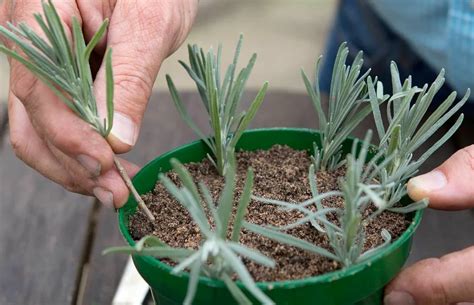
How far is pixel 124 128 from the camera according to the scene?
600 mm

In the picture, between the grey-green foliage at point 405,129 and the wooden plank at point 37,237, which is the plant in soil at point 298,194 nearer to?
the grey-green foliage at point 405,129

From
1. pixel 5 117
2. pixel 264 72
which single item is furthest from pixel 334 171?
pixel 264 72

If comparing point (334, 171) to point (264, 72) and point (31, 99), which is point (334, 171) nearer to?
point (31, 99)

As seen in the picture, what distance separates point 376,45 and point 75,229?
0.74 m

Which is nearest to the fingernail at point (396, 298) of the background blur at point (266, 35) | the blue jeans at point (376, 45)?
the blue jeans at point (376, 45)

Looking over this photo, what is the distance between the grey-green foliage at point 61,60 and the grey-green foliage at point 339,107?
0.18 meters

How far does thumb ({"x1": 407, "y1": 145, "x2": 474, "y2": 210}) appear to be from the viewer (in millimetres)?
559

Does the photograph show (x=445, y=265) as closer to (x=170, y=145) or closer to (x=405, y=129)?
(x=405, y=129)

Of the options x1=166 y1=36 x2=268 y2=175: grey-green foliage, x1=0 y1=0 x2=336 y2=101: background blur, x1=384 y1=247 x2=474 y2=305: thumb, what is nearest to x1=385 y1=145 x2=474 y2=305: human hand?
x1=384 y1=247 x2=474 y2=305: thumb

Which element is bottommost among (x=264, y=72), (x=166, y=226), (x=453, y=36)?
(x=264, y=72)

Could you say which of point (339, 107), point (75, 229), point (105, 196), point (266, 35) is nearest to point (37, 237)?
point (75, 229)

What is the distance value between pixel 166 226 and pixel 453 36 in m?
0.66

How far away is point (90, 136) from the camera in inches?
22.7

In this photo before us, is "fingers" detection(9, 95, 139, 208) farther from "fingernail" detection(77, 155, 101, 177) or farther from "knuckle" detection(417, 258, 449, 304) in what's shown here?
"knuckle" detection(417, 258, 449, 304)
